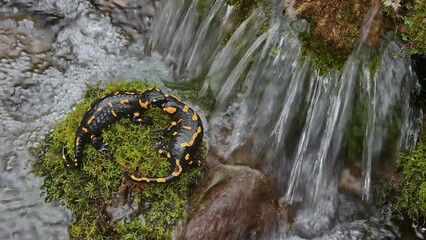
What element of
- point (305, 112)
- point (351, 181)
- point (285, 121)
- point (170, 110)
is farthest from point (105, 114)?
point (351, 181)

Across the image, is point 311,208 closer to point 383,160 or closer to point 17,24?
point 383,160

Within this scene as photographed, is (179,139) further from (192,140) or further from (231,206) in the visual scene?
(231,206)

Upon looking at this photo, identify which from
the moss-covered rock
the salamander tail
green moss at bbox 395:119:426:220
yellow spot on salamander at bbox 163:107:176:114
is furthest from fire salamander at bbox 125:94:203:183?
green moss at bbox 395:119:426:220

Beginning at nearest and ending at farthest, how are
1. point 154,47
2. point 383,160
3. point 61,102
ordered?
point 383,160
point 61,102
point 154,47

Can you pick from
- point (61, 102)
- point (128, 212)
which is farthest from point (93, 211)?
point (61, 102)

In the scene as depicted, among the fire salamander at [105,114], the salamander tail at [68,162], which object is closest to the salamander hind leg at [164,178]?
the fire salamander at [105,114]

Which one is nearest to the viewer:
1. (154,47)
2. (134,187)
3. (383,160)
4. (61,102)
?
(134,187)
